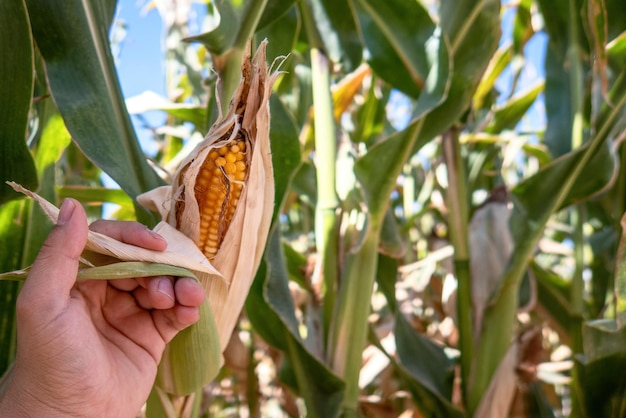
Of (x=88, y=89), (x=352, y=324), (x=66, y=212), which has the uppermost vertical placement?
(x=88, y=89)

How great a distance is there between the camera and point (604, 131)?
1160 mm

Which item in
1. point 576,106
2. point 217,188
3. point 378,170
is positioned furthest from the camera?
→ point 576,106

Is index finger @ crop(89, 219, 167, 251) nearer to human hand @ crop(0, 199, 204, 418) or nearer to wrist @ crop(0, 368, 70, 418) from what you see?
human hand @ crop(0, 199, 204, 418)

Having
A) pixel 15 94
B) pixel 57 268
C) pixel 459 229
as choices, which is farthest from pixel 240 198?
pixel 459 229

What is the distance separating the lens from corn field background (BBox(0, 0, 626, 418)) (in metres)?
0.86

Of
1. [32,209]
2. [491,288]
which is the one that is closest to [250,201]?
[32,209]

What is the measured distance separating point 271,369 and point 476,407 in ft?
3.63

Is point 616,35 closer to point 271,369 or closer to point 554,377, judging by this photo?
point 554,377

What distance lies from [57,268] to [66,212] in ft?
0.16

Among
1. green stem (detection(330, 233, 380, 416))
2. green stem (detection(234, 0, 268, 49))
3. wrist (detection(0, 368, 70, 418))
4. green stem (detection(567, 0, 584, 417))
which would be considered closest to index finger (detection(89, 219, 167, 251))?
wrist (detection(0, 368, 70, 418))

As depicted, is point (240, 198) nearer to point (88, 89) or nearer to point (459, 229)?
point (88, 89)

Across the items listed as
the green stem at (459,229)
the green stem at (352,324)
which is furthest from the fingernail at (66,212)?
the green stem at (459,229)

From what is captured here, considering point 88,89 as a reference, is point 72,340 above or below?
below

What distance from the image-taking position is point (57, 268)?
0.55 metres
